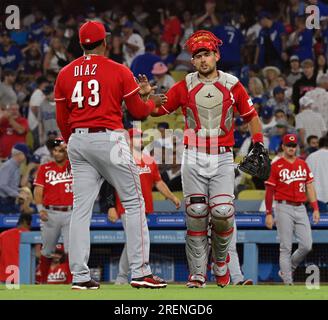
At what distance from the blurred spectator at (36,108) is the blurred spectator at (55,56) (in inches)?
47.5

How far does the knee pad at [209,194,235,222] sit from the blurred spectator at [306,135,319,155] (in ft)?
23.7

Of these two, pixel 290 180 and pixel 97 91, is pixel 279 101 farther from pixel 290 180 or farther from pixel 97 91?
pixel 97 91

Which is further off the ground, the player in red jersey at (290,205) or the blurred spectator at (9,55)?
the blurred spectator at (9,55)

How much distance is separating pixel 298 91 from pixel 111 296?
36.2 ft

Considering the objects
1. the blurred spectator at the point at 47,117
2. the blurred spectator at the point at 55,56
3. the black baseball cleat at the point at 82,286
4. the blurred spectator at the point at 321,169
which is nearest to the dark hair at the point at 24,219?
the blurred spectator at the point at 47,117

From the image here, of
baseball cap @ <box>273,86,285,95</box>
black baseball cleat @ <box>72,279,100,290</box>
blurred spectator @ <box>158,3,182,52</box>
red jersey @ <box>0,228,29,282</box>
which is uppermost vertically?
blurred spectator @ <box>158,3,182,52</box>

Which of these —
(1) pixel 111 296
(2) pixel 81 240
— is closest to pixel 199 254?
(2) pixel 81 240

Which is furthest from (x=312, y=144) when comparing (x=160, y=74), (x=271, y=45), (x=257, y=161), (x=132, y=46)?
(x=257, y=161)

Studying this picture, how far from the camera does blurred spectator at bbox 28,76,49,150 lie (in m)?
18.8

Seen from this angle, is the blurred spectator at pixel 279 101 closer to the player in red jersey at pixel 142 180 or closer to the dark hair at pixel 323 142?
the dark hair at pixel 323 142

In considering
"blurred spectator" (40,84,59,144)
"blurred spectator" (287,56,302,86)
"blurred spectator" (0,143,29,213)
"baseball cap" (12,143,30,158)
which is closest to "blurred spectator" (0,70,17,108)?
"blurred spectator" (40,84,59,144)

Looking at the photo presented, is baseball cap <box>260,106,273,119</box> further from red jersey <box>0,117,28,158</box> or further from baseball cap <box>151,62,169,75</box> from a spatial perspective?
red jersey <box>0,117,28,158</box>

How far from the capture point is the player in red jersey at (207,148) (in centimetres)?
927
